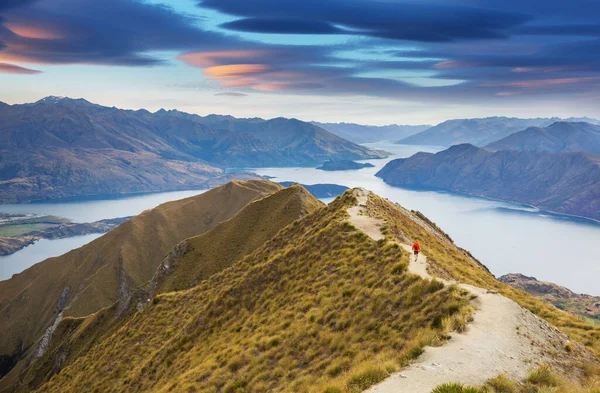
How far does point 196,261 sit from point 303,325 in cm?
6182

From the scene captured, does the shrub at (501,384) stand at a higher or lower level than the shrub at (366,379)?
higher

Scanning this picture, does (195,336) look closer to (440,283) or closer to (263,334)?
(263,334)

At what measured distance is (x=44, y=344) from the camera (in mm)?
113938

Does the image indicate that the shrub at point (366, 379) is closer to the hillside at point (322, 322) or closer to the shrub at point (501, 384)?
the hillside at point (322, 322)

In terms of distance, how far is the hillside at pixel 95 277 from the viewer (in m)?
157

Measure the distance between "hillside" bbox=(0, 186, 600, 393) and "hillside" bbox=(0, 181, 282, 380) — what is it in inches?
4546

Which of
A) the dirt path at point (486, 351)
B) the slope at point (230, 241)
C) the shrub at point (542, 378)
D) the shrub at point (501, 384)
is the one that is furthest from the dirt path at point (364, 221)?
the slope at point (230, 241)

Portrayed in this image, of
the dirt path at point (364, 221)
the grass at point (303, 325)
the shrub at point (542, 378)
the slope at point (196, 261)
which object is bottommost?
the slope at point (196, 261)

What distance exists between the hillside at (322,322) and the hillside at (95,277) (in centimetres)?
11546

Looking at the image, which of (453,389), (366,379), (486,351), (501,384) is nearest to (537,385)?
(501,384)

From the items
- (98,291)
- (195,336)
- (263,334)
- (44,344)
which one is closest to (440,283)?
(263,334)

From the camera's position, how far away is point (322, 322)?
927 inches

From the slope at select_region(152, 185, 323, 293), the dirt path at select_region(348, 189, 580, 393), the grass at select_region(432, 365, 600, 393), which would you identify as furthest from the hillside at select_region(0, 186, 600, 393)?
the slope at select_region(152, 185, 323, 293)

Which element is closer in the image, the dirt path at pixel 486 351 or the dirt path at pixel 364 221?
the dirt path at pixel 486 351
